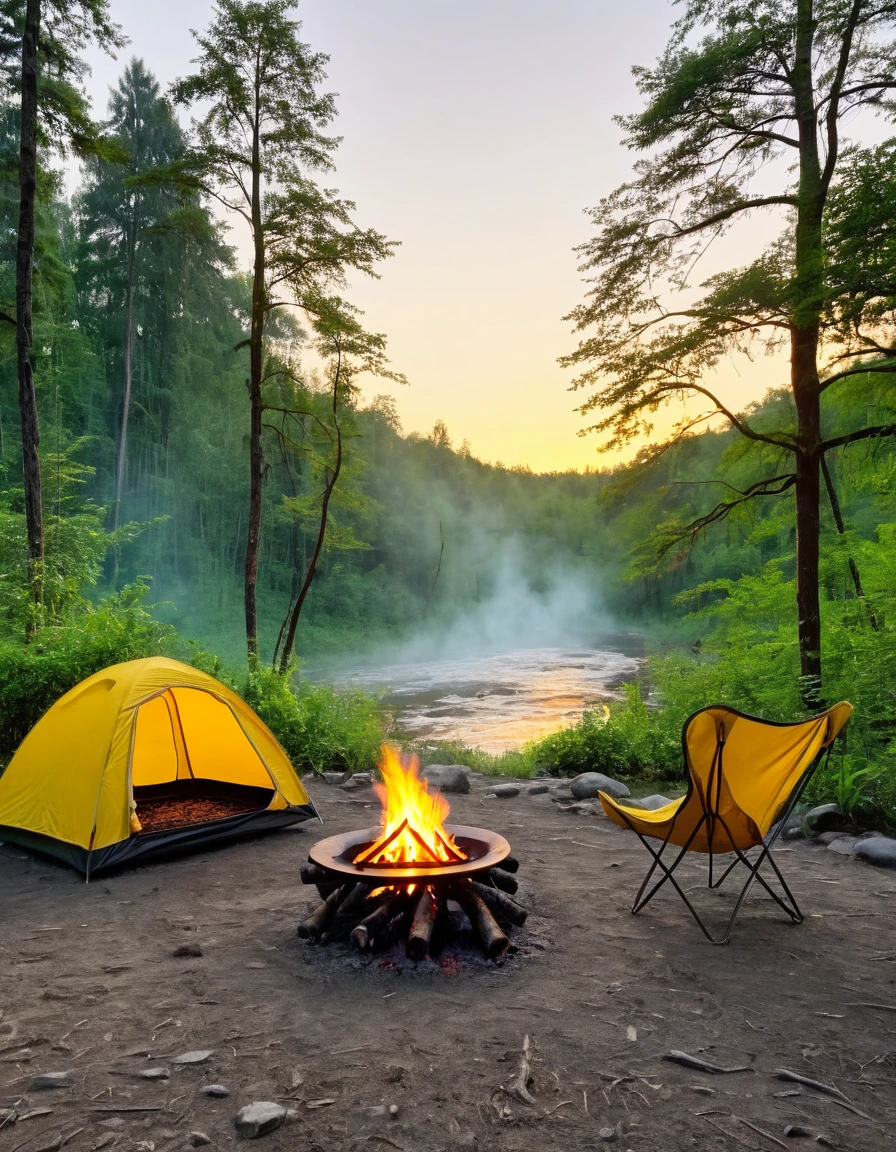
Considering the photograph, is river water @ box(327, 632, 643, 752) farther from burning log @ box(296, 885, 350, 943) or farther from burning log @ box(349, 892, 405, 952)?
burning log @ box(349, 892, 405, 952)

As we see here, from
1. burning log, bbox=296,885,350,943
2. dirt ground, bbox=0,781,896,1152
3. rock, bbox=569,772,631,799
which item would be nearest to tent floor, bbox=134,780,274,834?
dirt ground, bbox=0,781,896,1152

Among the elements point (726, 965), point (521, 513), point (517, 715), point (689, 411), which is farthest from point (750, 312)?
point (521, 513)

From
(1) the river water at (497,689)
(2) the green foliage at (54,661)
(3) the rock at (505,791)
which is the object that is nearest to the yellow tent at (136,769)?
(2) the green foliage at (54,661)

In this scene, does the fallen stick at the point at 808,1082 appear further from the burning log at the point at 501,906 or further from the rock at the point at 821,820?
the rock at the point at 821,820

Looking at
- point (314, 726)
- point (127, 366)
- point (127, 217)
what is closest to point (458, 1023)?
point (314, 726)

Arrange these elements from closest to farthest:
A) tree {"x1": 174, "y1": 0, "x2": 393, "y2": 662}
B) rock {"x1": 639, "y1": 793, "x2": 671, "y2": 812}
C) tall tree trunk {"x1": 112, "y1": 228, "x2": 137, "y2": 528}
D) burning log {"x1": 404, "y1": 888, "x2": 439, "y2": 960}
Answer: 1. burning log {"x1": 404, "y1": 888, "x2": 439, "y2": 960}
2. rock {"x1": 639, "y1": 793, "x2": 671, "y2": 812}
3. tree {"x1": 174, "y1": 0, "x2": 393, "y2": 662}
4. tall tree trunk {"x1": 112, "y1": 228, "x2": 137, "y2": 528}

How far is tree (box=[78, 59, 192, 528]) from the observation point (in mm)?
25078

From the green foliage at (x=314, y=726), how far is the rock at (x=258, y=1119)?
5.91 m

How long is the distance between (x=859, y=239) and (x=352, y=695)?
23.8 ft

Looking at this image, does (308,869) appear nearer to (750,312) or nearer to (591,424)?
(591,424)

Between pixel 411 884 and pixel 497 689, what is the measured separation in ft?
56.3

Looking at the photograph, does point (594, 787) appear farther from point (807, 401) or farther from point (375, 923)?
point (807, 401)

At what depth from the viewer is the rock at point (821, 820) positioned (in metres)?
5.54

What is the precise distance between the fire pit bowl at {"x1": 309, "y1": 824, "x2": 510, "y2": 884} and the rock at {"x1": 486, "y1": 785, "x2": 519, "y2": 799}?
3174mm
